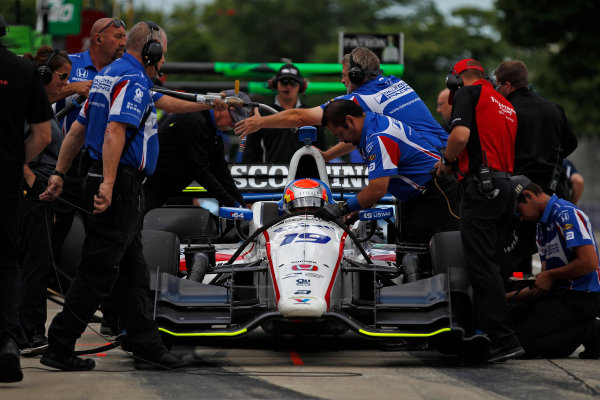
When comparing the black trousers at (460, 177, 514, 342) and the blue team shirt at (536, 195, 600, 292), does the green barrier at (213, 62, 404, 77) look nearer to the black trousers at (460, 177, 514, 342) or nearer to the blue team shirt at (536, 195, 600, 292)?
the blue team shirt at (536, 195, 600, 292)

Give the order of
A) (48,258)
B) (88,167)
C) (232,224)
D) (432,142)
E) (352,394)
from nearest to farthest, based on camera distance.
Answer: (352,394), (88,167), (48,258), (432,142), (232,224)

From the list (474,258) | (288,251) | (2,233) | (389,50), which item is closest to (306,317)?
(288,251)

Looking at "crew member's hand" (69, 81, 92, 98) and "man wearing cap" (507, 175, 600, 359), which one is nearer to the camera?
"man wearing cap" (507, 175, 600, 359)

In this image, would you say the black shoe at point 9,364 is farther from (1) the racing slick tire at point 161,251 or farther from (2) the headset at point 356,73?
(2) the headset at point 356,73

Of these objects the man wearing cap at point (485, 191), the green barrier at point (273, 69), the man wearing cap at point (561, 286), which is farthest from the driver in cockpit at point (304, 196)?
the green barrier at point (273, 69)

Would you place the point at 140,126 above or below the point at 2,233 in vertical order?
above

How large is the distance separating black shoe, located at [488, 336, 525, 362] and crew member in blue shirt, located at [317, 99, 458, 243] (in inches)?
58.4

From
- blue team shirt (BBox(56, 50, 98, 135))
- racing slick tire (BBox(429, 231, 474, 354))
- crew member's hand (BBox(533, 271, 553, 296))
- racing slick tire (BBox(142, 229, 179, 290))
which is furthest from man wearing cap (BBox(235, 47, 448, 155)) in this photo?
blue team shirt (BBox(56, 50, 98, 135))

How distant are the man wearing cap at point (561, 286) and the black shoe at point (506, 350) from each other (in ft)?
1.04

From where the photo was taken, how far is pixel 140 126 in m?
6.88

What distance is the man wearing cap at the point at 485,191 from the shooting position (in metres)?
7.31

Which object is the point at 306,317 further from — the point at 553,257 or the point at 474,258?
the point at 553,257

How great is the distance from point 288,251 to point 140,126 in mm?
1325

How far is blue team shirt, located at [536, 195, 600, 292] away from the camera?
7.59 m
